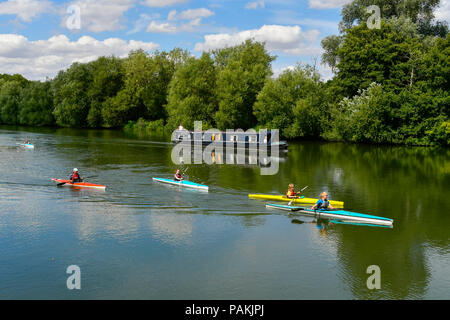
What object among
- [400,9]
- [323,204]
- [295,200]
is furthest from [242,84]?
[323,204]

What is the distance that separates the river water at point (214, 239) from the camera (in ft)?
50.1

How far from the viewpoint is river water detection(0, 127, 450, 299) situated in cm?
1528

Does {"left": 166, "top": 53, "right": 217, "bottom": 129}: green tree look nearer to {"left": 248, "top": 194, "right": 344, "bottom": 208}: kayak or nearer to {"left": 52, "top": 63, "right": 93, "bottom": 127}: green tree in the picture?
{"left": 52, "top": 63, "right": 93, "bottom": 127}: green tree

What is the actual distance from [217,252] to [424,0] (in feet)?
225

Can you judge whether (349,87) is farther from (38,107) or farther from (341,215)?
(38,107)

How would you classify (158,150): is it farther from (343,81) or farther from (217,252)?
(217,252)

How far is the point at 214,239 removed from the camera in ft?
65.9

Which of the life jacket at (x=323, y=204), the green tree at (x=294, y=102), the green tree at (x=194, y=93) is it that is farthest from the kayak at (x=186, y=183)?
the green tree at (x=194, y=93)

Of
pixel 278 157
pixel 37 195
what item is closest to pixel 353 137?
pixel 278 157

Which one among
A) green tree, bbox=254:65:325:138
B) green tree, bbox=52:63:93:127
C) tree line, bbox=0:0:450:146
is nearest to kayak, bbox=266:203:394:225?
tree line, bbox=0:0:450:146

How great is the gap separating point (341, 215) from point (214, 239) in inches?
309

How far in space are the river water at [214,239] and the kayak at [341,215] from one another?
24.1 inches

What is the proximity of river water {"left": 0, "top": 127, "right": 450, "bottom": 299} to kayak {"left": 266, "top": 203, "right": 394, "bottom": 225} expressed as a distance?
2.01 feet
